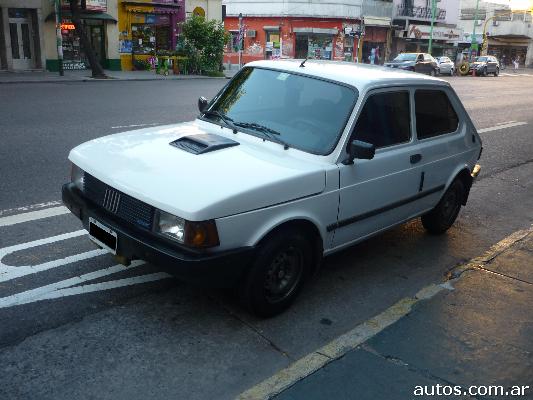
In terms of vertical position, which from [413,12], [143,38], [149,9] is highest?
[413,12]

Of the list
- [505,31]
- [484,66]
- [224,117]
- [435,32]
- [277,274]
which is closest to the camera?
[277,274]

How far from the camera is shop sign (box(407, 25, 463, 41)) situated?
54.0 meters

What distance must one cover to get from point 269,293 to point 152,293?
3.08 ft

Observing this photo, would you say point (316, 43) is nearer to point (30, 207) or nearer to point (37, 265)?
point (30, 207)

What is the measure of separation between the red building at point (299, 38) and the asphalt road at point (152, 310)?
138ft

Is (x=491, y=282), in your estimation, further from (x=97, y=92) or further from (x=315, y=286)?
(x=97, y=92)

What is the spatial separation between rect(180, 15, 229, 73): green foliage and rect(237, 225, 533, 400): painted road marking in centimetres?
2697

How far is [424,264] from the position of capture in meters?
5.05

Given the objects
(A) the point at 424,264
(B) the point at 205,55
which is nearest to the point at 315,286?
(A) the point at 424,264

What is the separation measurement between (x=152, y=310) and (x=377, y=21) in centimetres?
5074

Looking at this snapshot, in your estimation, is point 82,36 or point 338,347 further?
point 82,36

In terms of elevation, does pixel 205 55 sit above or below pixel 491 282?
above

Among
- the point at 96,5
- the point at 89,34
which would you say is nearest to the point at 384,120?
the point at 96,5

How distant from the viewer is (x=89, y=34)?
29.1 metres
